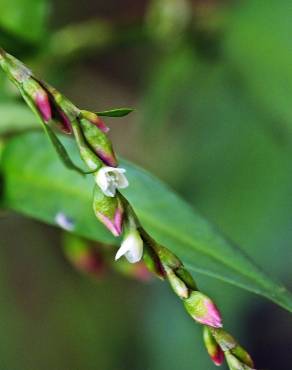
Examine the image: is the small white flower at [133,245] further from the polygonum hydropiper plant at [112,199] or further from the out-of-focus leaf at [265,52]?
the out-of-focus leaf at [265,52]

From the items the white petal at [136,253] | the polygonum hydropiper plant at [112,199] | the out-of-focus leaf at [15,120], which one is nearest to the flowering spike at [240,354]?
the polygonum hydropiper plant at [112,199]

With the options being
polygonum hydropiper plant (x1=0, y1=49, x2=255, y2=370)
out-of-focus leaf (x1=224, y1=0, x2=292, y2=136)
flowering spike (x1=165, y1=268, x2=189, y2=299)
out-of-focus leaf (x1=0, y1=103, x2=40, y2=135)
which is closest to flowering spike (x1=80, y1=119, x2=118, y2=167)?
polygonum hydropiper plant (x1=0, y1=49, x2=255, y2=370)

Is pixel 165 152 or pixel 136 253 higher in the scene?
pixel 136 253

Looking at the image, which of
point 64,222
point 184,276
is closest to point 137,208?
point 64,222

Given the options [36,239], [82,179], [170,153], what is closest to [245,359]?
[82,179]

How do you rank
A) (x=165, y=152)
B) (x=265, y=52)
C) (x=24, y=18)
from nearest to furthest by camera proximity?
(x=24, y=18)
(x=265, y=52)
(x=165, y=152)

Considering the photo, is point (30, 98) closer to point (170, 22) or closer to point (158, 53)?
point (170, 22)

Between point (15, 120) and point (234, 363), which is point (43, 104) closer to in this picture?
point (234, 363)
